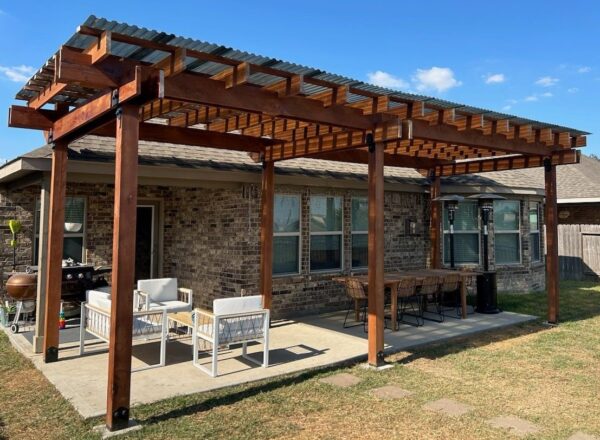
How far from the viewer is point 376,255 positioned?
5875mm

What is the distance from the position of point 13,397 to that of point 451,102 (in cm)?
588

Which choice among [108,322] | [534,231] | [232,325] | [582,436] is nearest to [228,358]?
[232,325]

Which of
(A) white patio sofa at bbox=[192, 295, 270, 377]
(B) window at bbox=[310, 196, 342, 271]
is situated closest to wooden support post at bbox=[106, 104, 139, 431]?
(A) white patio sofa at bbox=[192, 295, 270, 377]

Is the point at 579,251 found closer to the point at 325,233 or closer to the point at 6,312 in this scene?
the point at 325,233

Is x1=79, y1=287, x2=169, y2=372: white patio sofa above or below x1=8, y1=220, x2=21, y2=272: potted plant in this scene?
below

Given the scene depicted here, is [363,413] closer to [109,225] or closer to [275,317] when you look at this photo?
[275,317]

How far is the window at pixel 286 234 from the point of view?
8.96 metres

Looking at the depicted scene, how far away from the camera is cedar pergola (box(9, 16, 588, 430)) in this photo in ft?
13.0

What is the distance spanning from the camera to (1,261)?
27.2 ft

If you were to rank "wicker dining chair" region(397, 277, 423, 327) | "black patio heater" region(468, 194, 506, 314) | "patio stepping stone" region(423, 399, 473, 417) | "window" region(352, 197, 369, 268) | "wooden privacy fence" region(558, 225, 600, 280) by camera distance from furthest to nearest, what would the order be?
"wooden privacy fence" region(558, 225, 600, 280) < "window" region(352, 197, 369, 268) < "black patio heater" region(468, 194, 506, 314) < "wicker dining chair" region(397, 277, 423, 327) < "patio stepping stone" region(423, 399, 473, 417)

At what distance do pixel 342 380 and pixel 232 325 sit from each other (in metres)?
1.41

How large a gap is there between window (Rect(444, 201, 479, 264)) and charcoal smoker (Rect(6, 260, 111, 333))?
25.5 ft

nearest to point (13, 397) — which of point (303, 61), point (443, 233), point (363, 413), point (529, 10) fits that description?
point (363, 413)

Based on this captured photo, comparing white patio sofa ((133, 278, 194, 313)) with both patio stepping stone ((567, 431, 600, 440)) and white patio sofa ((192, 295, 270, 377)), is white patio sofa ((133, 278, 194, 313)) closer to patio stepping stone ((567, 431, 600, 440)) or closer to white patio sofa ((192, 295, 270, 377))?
white patio sofa ((192, 295, 270, 377))
